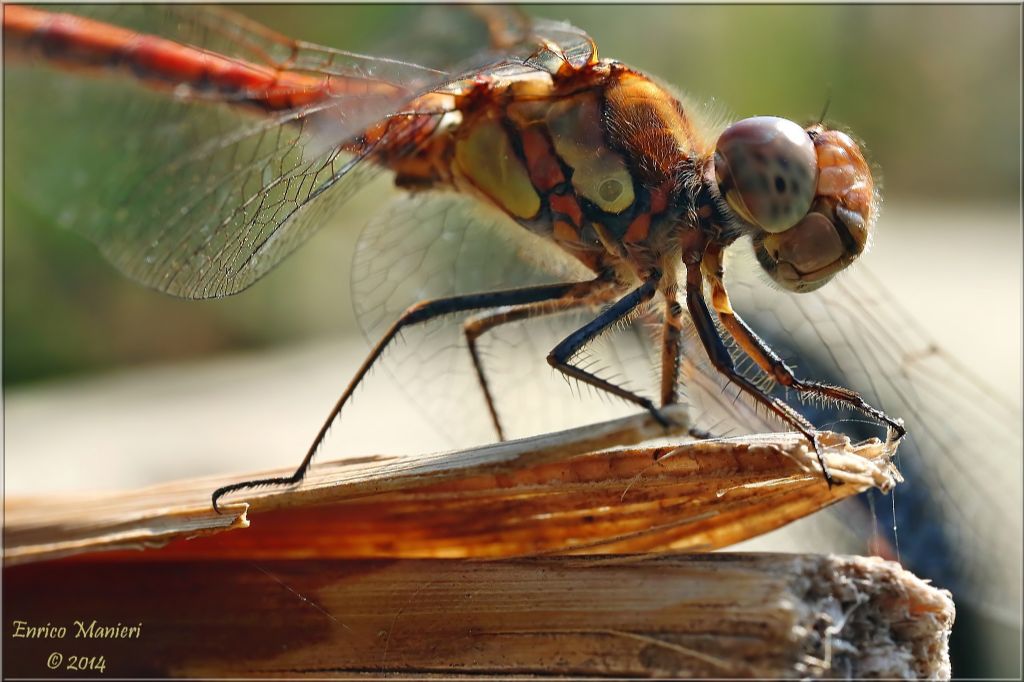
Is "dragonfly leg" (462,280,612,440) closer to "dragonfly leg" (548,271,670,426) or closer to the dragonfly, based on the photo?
the dragonfly

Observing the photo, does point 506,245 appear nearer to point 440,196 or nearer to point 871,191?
point 440,196

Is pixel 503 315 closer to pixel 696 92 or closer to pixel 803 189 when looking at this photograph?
pixel 803 189

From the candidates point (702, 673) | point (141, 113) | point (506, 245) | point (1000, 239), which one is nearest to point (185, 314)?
point (141, 113)

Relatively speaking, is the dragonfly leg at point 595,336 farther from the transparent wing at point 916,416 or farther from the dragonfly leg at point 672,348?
the transparent wing at point 916,416

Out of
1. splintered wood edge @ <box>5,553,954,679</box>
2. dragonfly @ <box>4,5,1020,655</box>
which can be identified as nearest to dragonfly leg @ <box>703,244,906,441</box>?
dragonfly @ <box>4,5,1020,655</box>

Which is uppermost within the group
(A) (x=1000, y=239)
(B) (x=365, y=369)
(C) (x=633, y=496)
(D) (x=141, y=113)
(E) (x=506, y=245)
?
(A) (x=1000, y=239)

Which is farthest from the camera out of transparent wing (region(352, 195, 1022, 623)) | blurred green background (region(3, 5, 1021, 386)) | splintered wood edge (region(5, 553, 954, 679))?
blurred green background (region(3, 5, 1021, 386))
